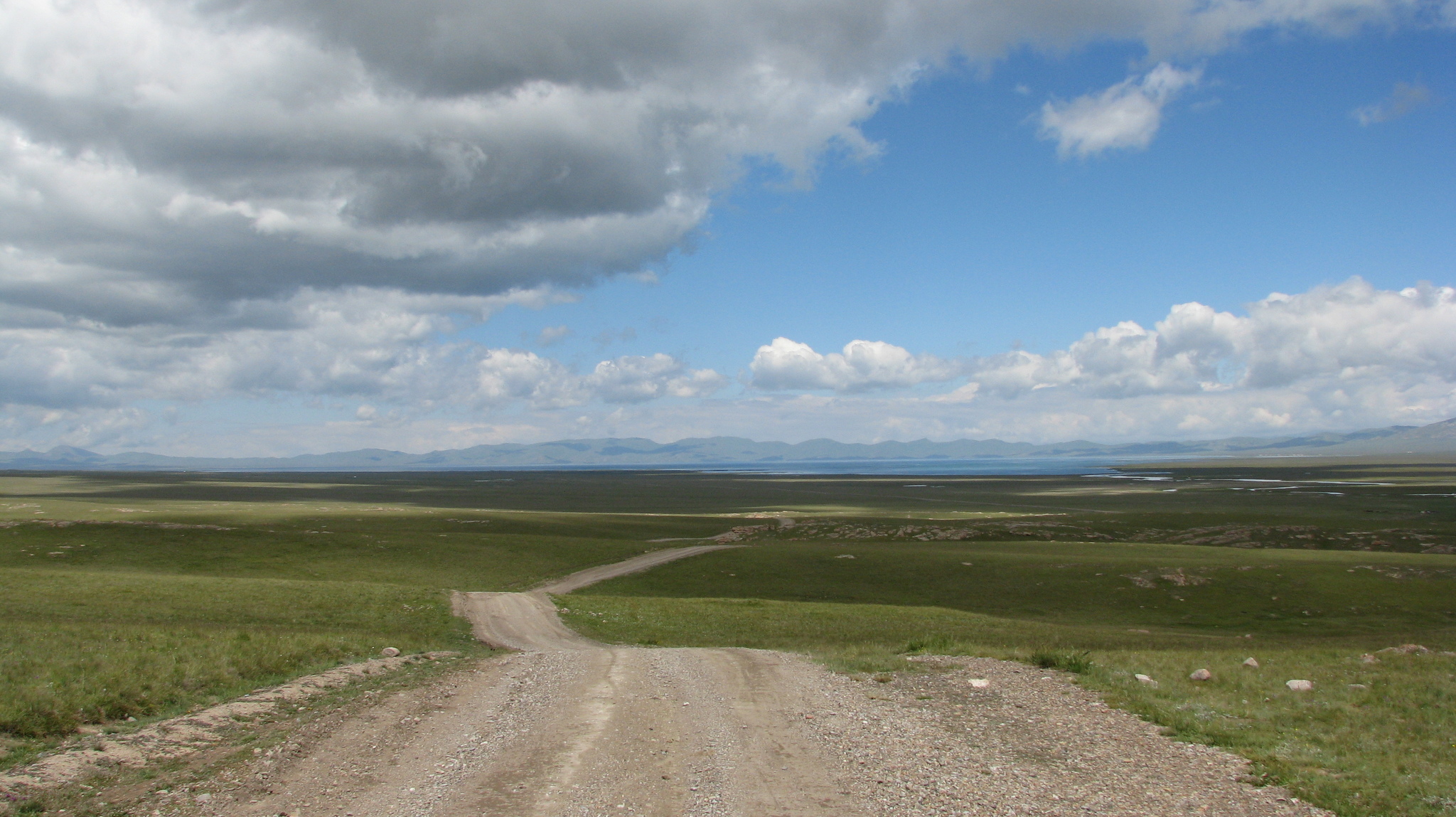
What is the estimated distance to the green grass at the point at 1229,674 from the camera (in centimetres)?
1104

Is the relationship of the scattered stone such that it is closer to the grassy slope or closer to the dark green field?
the dark green field

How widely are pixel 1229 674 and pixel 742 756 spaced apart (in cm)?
1530

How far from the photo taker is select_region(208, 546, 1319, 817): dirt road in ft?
31.4

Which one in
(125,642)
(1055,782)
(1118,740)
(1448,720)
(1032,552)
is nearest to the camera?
(1055,782)

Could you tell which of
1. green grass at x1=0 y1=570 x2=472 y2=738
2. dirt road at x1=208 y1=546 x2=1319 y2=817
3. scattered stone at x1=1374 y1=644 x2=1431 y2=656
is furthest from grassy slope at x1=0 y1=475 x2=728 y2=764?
scattered stone at x1=1374 y1=644 x2=1431 y2=656

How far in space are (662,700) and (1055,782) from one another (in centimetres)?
771

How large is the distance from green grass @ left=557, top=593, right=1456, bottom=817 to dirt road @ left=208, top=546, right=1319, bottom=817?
102cm

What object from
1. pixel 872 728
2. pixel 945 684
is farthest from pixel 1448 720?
pixel 872 728

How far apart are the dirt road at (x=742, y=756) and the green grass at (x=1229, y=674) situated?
1.02 meters

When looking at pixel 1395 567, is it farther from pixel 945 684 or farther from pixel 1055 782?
pixel 1055 782

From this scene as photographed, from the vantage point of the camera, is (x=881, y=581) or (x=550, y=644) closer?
(x=550, y=644)

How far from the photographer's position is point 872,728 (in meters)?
13.0

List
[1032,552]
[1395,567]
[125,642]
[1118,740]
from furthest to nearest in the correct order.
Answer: [1032,552]
[1395,567]
[125,642]
[1118,740]

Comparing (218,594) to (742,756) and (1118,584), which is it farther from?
(1118,584)
